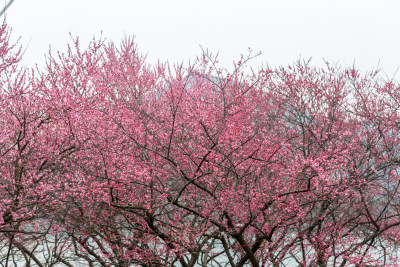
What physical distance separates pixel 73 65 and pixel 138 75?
15.1 feet

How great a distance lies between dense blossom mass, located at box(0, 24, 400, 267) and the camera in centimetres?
540

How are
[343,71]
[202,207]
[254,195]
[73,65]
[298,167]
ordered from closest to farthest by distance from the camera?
[298,167] → [254,195] → [202,207] → [73,65] → [343,71]

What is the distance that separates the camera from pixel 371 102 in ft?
33.1

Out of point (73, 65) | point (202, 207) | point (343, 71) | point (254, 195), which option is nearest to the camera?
point (254, 195)

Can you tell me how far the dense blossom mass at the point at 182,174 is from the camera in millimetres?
5402

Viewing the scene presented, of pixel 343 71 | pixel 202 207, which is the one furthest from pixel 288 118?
pixel 202 207

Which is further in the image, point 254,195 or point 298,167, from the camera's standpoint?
point 254,195

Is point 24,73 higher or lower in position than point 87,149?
higher

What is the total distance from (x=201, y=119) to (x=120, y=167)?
163 centimetres

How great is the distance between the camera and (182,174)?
18.4 feet

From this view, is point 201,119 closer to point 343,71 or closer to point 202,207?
point 202,207

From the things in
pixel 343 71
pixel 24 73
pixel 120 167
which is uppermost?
pixel 343 71

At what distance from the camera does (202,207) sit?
670 cm

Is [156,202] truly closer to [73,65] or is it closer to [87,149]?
[87,149]
